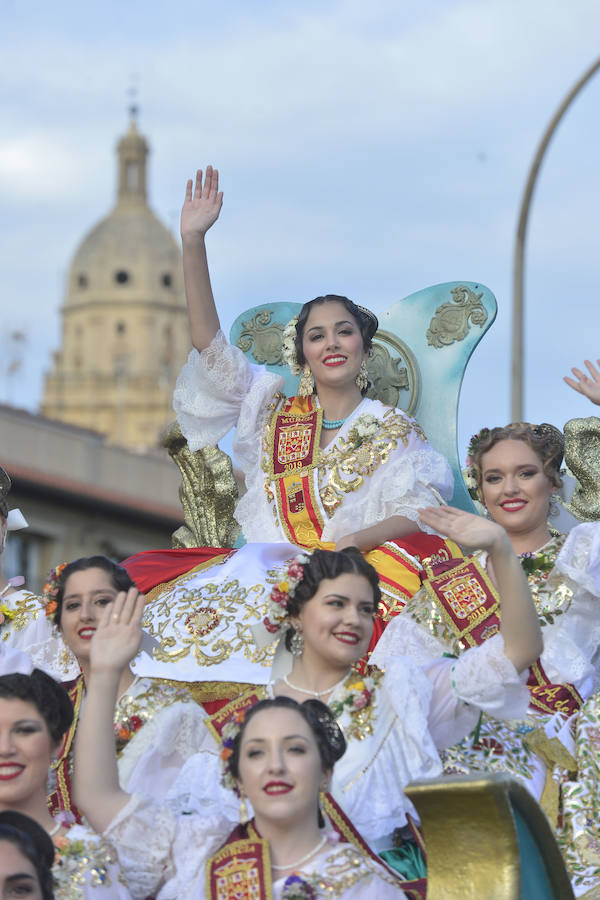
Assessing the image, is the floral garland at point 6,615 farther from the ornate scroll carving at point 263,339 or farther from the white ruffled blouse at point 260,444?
the ornate scroll carving at point 263,339

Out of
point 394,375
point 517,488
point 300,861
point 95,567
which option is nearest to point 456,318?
point 394,375

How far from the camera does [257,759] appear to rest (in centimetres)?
580

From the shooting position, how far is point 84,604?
7012mm

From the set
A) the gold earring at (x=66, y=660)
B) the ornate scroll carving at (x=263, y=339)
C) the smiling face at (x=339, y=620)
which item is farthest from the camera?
the ornate scroll carving at (x=263, y=339)

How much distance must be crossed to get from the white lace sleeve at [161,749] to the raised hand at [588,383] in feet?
7.56

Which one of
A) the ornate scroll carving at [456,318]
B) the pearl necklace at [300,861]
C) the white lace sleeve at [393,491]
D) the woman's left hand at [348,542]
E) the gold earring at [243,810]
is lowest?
the pearl necklace at [300,861]

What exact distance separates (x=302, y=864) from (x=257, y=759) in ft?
1.03

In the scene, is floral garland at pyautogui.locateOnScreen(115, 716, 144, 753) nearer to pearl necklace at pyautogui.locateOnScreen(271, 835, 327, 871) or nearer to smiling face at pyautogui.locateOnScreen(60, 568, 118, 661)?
smiling face at pyautogui.locateOnScreen(60, 568, 118, 661)

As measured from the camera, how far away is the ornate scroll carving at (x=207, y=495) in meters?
9.75

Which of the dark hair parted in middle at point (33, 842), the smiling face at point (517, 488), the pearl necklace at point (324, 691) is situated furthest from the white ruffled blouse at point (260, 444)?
the dark hair parted in middle at point (33, 842)

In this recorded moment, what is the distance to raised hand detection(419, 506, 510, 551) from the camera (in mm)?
6320

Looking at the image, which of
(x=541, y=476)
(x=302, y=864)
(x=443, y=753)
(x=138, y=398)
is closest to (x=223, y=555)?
(x=541, y=476)

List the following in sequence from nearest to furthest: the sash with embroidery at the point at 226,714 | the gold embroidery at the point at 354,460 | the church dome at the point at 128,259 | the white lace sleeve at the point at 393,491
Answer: the sash with embroidery at the point at 226,714 → the white lace sleeve at the point at 393,491 → the gold embroidery at the point at 354,460 → the church dome at the point at 128,259

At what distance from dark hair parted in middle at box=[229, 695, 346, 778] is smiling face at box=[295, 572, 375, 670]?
68 centimetres
